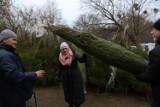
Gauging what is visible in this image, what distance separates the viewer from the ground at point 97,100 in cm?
838

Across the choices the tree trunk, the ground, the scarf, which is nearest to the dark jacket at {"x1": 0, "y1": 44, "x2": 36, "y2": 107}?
the tree trunk

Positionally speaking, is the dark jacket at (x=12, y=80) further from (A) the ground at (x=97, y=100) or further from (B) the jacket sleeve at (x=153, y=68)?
(A) the ground at (x=97, y=100)

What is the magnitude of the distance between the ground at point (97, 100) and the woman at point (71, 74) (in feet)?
4.09

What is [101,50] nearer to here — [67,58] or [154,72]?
[154,72]

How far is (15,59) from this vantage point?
4.55 m

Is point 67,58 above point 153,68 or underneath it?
underneath

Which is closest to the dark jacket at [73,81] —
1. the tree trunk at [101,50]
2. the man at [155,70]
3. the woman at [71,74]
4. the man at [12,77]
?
the woman at [71,74]

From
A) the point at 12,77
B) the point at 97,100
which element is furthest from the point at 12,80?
the point at 97,100

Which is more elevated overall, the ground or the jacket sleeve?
the jacket sleeve

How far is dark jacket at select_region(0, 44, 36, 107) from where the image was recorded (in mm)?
4410

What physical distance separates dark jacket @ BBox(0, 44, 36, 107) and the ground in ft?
12.8

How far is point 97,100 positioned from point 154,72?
4.57m

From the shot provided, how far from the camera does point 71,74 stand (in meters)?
7.07

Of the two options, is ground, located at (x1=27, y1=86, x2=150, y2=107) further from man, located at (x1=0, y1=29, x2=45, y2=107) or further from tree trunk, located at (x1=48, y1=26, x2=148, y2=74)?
man, located at (x1=0, y1=29, x2=45, y2=107)
